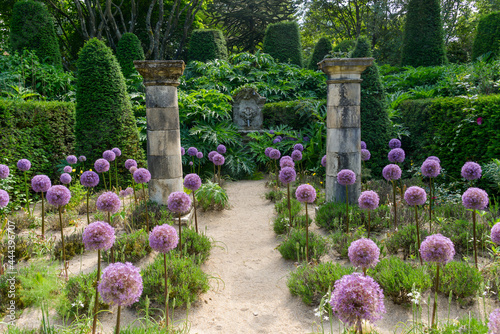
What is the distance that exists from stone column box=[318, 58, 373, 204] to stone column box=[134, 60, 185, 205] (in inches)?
99.4

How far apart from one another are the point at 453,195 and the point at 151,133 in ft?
16.5

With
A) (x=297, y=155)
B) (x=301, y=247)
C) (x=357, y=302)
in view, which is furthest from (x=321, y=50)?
(x=357, y=302)

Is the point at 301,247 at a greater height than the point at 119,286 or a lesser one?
lesser

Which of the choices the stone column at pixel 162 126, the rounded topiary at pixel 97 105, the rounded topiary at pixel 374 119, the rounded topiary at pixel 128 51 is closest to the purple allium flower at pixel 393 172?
the rounded topiary at pixel 374 119

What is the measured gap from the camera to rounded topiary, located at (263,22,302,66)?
15.6 metres

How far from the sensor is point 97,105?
7.17 metres

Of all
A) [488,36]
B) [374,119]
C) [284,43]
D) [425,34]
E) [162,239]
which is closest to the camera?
[162,239]

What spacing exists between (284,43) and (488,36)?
7.86 m

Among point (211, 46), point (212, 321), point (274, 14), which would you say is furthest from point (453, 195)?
point (274, 14)

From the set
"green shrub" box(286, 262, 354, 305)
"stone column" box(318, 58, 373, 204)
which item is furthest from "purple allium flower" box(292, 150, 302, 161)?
"green shrub" box(286, 262, 354, 305)

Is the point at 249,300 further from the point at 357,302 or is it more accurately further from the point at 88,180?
the point at 88,180

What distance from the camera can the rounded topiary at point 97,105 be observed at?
23.6 feet

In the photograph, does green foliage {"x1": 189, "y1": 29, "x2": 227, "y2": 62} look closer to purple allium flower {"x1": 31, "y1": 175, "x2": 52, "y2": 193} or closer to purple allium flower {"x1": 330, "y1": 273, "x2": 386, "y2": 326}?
purple allium flower {"x1": 31, "y1": 175, "x2": 52, "y2": 193}

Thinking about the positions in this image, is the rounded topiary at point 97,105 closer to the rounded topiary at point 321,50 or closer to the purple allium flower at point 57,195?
the purple allium flower at point 57,195
